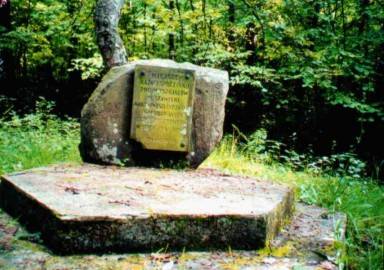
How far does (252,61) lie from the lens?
1227 cm

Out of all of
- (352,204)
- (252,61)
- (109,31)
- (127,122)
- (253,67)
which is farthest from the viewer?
(252,61)

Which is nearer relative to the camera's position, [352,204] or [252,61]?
[352,204]

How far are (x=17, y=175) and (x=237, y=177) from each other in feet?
5.94

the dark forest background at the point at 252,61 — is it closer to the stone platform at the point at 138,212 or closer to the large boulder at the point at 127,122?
the large boulder at the point at 127,122

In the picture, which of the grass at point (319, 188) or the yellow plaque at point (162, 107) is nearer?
the grass at point (319, 188)

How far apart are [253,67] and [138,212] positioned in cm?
812

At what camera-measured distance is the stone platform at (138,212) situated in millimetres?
2473

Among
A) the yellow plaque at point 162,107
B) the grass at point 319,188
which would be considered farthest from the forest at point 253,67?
the yellow plaque at point 162,107

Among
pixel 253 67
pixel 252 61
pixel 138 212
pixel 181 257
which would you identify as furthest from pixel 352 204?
pixel 252 61

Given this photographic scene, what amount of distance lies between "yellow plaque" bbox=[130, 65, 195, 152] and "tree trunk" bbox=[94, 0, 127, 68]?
1344mm

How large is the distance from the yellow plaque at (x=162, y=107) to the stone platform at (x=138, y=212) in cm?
90

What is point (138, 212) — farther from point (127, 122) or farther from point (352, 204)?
point (352, 204)

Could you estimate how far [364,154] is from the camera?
38.5 ft

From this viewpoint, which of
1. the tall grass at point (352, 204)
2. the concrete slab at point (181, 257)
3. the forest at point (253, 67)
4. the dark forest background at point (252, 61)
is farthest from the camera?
the dark forest background at point (252, 61)
